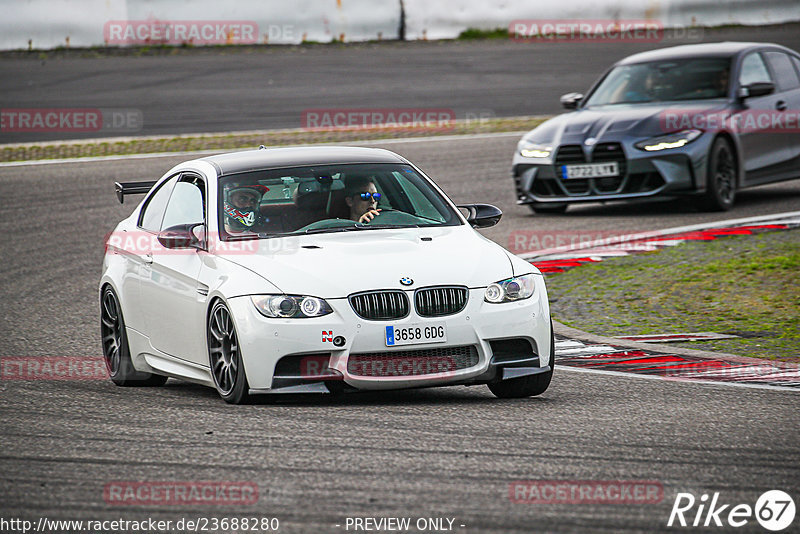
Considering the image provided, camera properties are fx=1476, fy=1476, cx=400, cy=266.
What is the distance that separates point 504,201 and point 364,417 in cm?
1069

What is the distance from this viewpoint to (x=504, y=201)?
18000 millimetres

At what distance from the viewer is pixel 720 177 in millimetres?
16234

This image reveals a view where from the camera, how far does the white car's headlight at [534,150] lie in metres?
16.3

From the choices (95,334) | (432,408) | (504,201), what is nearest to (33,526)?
(432,408)

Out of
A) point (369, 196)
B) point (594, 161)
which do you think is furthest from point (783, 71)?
point (369, 196)

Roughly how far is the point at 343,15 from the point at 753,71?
15158 millimetres

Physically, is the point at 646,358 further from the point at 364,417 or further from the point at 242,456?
the point at 242,456

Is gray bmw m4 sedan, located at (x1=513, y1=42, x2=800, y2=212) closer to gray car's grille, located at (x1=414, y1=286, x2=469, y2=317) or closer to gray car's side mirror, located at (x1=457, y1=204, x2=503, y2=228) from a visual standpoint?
gray car's side mirror, located at (x1=457, y1=204, x2=503, y2=228)

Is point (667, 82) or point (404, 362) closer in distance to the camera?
point (404, 362)

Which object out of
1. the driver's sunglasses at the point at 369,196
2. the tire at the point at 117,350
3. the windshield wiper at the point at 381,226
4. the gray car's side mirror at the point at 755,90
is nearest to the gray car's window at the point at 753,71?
the gray car's side mirror at the point at 755,90

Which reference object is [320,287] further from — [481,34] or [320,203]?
[481,34]

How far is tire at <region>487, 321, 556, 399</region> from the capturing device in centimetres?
823

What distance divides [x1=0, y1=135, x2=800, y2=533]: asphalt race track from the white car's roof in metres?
1.44

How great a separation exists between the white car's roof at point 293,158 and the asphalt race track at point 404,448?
56.5 inches
